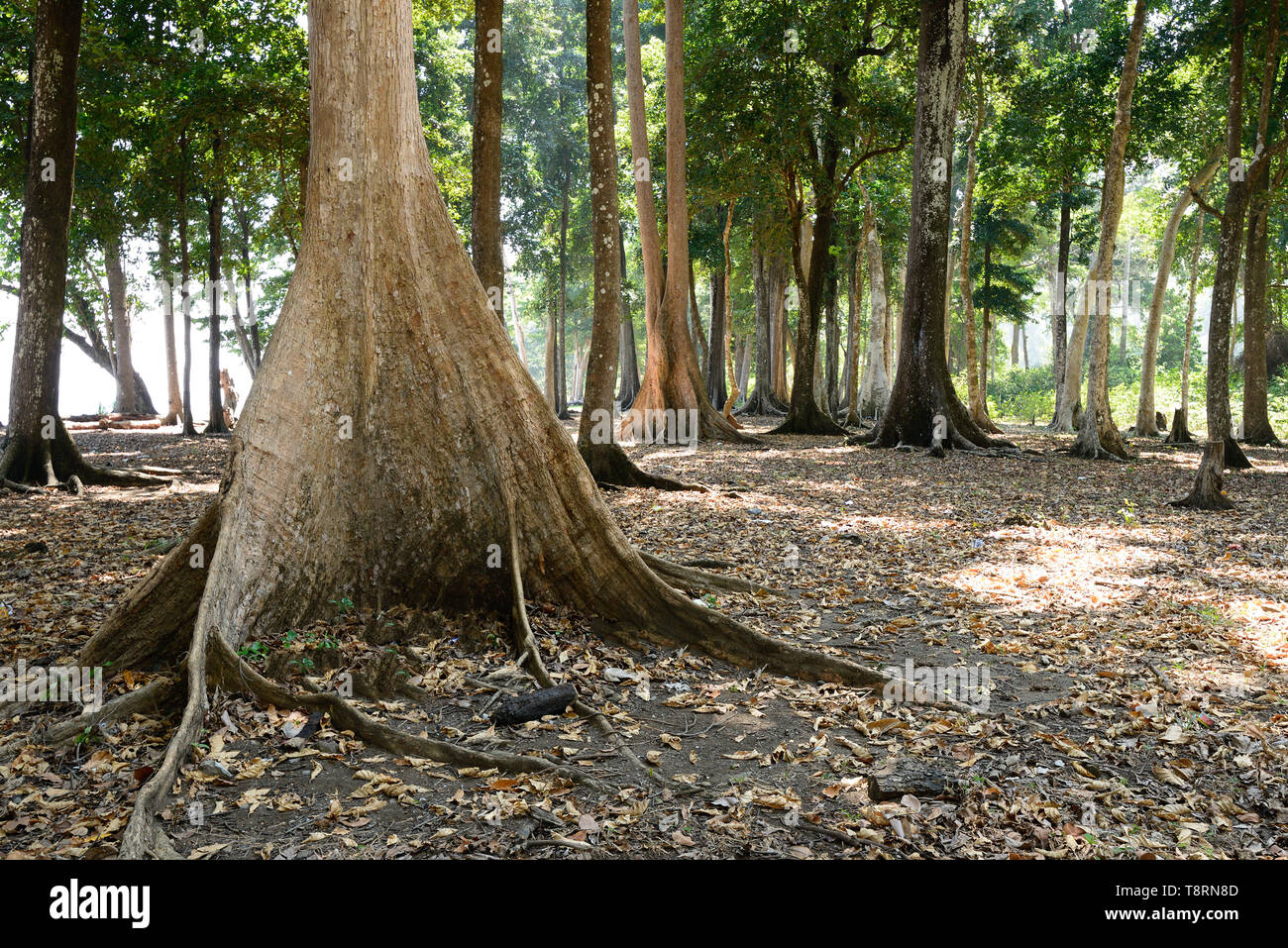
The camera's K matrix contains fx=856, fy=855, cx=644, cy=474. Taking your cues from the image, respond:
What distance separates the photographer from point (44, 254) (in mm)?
11375

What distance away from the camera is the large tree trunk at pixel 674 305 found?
18297mm

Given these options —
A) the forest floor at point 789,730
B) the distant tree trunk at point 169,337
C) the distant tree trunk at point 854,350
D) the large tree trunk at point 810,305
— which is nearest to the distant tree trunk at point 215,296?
the distant tree trunk at point 169,337

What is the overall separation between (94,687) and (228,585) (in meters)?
0.83

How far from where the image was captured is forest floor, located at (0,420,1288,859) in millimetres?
3535

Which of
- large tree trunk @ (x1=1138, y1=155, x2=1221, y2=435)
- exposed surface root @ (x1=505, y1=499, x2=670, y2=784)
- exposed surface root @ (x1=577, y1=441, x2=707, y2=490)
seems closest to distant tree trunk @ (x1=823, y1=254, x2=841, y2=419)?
large tree trunk @ (x1=1138, y1=155, x2=1221, y2=435)

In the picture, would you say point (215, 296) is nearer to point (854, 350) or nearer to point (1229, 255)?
point (854, 350)

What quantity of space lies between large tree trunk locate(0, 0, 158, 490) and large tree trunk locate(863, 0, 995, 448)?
44.0 feet

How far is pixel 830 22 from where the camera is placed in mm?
18406

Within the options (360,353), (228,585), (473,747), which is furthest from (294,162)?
(473,747)

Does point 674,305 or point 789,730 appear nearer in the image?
point 789,730

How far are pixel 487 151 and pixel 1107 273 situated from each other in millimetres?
11425

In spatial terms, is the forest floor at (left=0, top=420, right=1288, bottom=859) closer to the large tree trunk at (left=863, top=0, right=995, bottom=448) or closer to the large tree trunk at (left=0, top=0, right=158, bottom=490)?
the large tree trunk at (left=0, top=0, right=158, bottom=490)

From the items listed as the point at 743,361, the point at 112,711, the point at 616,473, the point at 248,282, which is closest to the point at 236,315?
the point at 248,282
